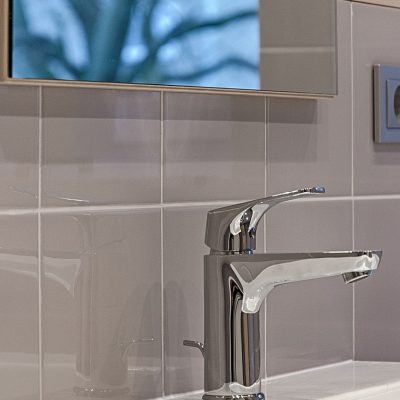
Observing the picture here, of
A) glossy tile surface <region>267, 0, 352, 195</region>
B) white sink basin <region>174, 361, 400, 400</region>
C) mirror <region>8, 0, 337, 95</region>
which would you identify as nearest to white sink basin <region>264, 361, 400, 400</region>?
white sink basin <region>174, 361, 400, 400</region>

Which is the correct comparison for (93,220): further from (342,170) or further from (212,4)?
(342,170)

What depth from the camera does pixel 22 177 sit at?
3.16 feet

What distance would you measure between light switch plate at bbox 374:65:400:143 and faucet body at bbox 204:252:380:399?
356mm

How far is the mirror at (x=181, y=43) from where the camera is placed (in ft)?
3.13

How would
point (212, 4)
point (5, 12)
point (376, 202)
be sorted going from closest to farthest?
point (5, 12) < point (212, 4) < point (376, 202)

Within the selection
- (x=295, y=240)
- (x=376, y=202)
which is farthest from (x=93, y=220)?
(x=376, y=202)

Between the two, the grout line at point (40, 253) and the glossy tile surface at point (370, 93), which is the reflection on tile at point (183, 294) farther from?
the glossy tile surface at point (370, 93)

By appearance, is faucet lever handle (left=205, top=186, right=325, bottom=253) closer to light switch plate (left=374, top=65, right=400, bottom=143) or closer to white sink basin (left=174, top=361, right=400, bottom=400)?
white sink basin (left=174, top=361, right=400, bottom=400)

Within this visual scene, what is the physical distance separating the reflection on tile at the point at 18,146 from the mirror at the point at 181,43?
1.3 inches

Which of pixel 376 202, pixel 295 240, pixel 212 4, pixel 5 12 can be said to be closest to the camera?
pixel 5 12

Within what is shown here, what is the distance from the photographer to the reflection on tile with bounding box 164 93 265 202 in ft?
3.60

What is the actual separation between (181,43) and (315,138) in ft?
0.87

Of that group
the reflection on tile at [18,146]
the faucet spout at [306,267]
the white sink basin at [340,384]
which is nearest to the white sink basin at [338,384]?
the white sink basin at [340,384]

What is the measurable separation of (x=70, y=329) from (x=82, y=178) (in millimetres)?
155
